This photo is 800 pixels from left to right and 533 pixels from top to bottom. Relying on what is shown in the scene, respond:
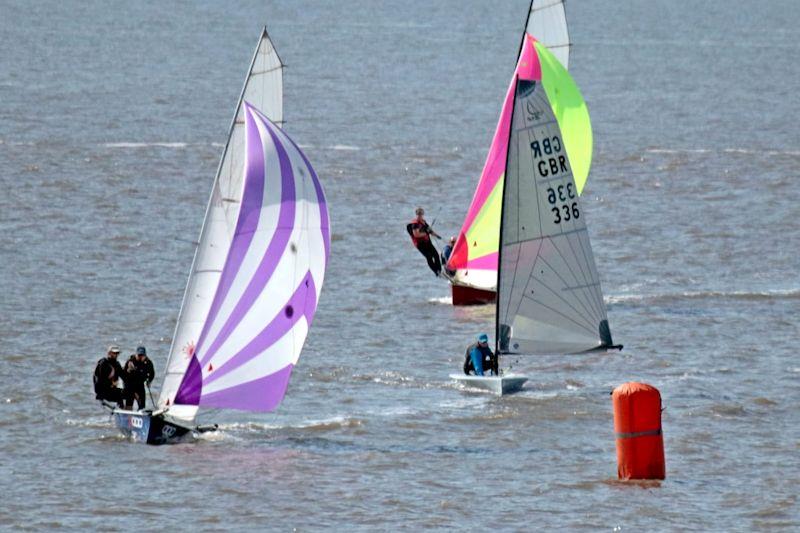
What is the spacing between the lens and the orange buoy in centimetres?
3127

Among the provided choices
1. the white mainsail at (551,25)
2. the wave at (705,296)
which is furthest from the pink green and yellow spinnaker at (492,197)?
the wave at (705,296)

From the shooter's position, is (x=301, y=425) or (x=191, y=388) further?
(x=301, y=425)

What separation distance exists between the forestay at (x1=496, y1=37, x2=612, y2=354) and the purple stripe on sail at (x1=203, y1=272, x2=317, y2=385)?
20.2 ft

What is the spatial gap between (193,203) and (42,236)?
8.02m

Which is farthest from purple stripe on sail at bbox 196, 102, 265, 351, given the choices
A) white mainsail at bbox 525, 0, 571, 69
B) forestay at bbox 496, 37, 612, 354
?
white mainsail at bbox 525, 0, 571, 69

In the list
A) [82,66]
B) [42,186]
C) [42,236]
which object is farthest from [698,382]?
[82,66]

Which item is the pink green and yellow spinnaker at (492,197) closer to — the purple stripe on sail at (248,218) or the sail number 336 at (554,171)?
the sail number 336 at (554,171)

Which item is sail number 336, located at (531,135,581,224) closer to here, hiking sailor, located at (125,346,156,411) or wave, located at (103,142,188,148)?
hiking sailor, located at (125,346,156,411)

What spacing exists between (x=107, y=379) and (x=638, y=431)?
32.4 feet

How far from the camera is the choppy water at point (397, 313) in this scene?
31984 mm

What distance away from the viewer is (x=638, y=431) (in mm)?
31688

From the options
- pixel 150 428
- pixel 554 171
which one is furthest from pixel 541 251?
pixel 150 428

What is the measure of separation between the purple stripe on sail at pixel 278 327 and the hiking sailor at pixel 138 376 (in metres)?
1.66

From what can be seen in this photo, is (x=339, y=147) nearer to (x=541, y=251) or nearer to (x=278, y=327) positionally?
(x=541, y=251)
